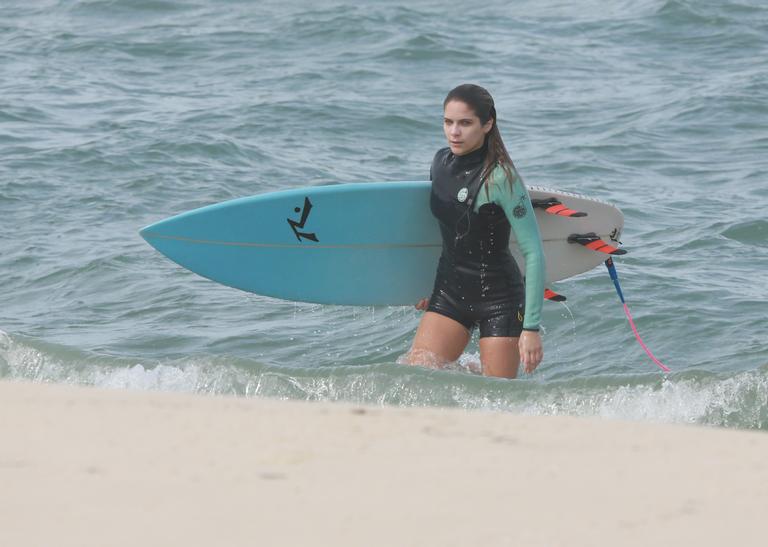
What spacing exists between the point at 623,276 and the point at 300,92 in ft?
18.6

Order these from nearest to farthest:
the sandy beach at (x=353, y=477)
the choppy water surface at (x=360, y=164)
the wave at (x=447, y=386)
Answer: the sandy beach at (x=353, y=477) < the wave at (x=447, y=386) < the choppy water surface at (x=360, y=164)

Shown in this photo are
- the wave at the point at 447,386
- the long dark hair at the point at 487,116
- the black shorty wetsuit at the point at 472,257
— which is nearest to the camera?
the long dark hair at the point at 487,116

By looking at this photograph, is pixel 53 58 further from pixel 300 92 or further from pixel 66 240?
pixel 66 240

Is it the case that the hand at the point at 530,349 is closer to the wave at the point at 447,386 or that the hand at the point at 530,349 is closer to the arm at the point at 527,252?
the arm at the point at 527,252

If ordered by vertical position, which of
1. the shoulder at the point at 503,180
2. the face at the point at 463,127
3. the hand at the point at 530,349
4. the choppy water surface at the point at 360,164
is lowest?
the choppy water surface at the point at 360,164

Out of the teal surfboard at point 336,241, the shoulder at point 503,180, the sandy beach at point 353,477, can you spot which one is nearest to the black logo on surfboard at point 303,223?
the teal surfboard at point 336,241

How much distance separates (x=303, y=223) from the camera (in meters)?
5.64

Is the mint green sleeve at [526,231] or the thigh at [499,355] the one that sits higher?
the mint green sleeve at [526,231]

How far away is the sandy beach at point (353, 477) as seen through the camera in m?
2.65

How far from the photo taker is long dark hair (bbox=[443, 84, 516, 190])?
4754 mm

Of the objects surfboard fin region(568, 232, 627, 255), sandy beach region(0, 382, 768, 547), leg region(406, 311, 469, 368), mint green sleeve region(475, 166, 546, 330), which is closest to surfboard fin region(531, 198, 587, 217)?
surfboard fin region(568, 232, 627, 255)

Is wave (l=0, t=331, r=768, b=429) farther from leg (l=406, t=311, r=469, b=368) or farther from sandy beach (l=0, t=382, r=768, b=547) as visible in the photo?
sandy beach (l=0, t=382, r=768, b=547)

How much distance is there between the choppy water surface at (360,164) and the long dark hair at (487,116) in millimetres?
946

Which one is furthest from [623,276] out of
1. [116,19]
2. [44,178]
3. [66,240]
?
[116,19]
